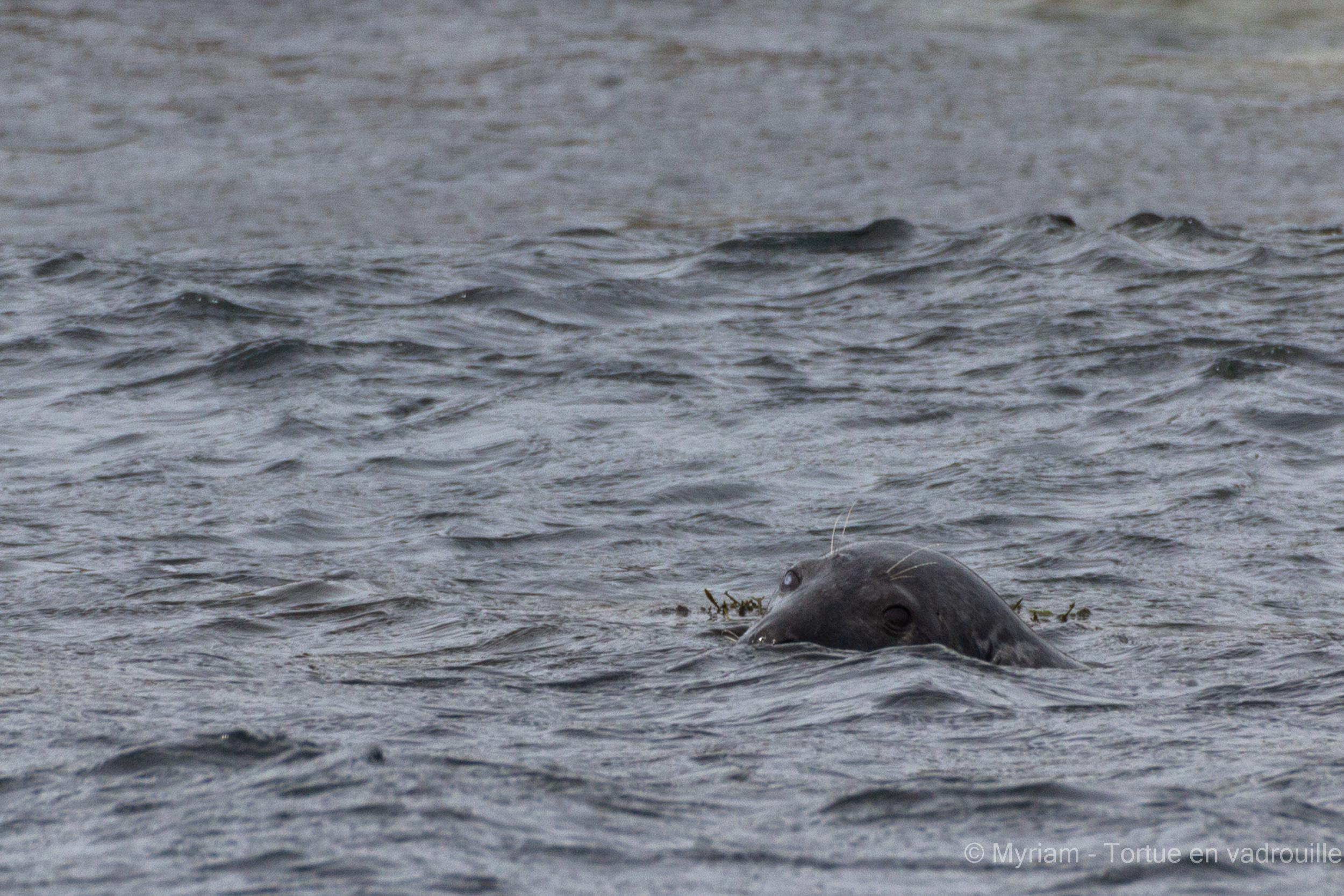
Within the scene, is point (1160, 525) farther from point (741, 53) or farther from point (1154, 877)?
point (741, 53)

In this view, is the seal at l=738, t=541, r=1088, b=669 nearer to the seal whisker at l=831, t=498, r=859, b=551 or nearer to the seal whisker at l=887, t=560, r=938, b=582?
the seal whisker at l=887, t=560, r=938, b=582

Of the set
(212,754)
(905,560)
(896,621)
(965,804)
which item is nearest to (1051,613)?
(905,560)

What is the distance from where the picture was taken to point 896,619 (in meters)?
6.33

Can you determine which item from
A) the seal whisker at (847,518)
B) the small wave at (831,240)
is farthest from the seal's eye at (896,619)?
the small wave at (831,240)

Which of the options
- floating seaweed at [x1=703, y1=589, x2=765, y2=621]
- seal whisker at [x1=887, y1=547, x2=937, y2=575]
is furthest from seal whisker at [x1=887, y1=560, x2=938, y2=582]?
floating seaweed at [x1=703, y1=589, x2=765, y2=621]

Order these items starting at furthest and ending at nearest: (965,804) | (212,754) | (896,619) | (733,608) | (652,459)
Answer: (652,459) → (733,608) → (896,619) → (212,754) → (965,804)

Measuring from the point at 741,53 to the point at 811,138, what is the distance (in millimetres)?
4544

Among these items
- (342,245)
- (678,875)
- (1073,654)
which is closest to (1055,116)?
(342,245)

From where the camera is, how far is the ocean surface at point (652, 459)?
14.7 feet

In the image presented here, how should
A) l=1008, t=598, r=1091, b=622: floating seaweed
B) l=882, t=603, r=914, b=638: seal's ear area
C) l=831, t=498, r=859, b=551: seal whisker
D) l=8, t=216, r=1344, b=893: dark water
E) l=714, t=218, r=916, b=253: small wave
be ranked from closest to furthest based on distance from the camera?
l=8, t=216, r=1344, b=893: dark water < l=882, t=603, r=914, b=638: seal's ear area < l=1008, t=598, r=1091, b=622: floating seaweed < l=831, t=498, r=859, b=551: seal whisker < l=714, t=218, r=916, b=253: small wave

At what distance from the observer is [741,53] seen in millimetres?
25188

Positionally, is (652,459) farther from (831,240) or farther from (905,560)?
(831,240)

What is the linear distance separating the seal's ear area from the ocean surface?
13.8 inches

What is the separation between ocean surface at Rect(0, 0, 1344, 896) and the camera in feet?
14.7
